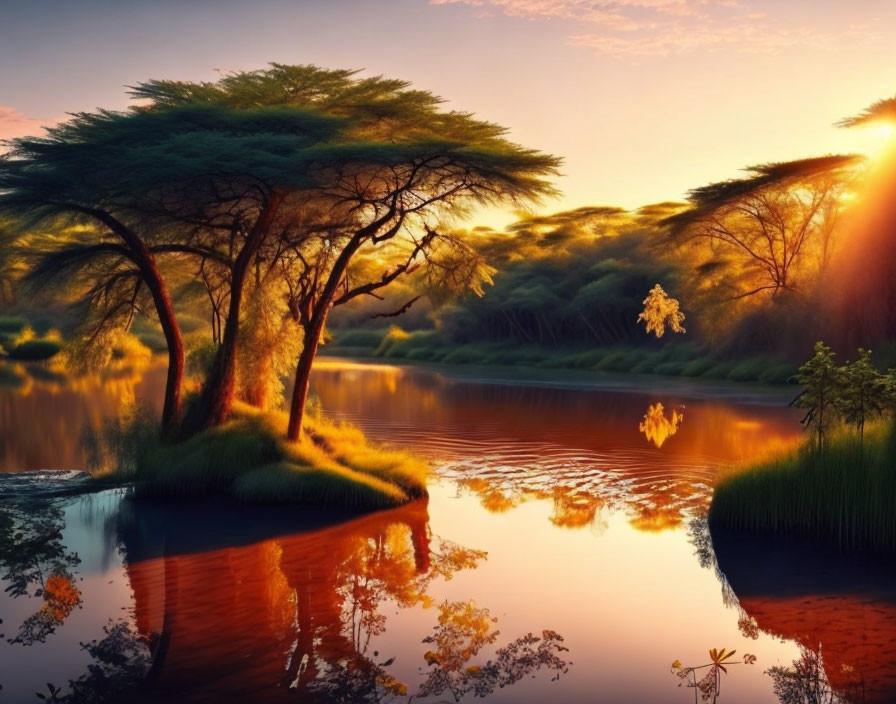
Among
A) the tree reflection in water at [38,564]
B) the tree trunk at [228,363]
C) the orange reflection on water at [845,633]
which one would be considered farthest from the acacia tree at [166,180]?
the orange reflection on water at [845,633]

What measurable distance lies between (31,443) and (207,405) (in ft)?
24.4

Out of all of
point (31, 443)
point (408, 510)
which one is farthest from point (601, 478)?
point (31, 443)

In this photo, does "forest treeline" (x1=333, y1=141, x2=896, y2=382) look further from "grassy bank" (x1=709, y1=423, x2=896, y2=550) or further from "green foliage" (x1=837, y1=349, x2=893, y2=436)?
"green foliage" (x1=837, y1=349, x2=893, y2=436)

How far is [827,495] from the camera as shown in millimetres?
11609

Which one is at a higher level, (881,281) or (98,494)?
(881,281)

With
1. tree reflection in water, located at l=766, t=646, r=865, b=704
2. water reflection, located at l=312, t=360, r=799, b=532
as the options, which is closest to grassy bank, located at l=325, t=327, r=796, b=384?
water reflection, located at l=312, t=360, r=799, b=532

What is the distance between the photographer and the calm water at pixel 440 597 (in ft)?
23.9

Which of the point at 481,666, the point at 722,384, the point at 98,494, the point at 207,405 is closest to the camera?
the point at 481,666

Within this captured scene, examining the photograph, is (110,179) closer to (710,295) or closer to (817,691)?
(817,691)

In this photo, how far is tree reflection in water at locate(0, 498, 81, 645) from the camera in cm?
869

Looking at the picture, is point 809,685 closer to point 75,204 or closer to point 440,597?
point 440,597

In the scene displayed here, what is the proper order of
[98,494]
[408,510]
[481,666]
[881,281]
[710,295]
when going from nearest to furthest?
[481,666] → [408,510] → [98,494] → [881,281] → [710,295]

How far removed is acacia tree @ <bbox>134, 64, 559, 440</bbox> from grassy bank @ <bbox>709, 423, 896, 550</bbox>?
254 inches

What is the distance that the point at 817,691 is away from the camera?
Answer: 698 centimetres
